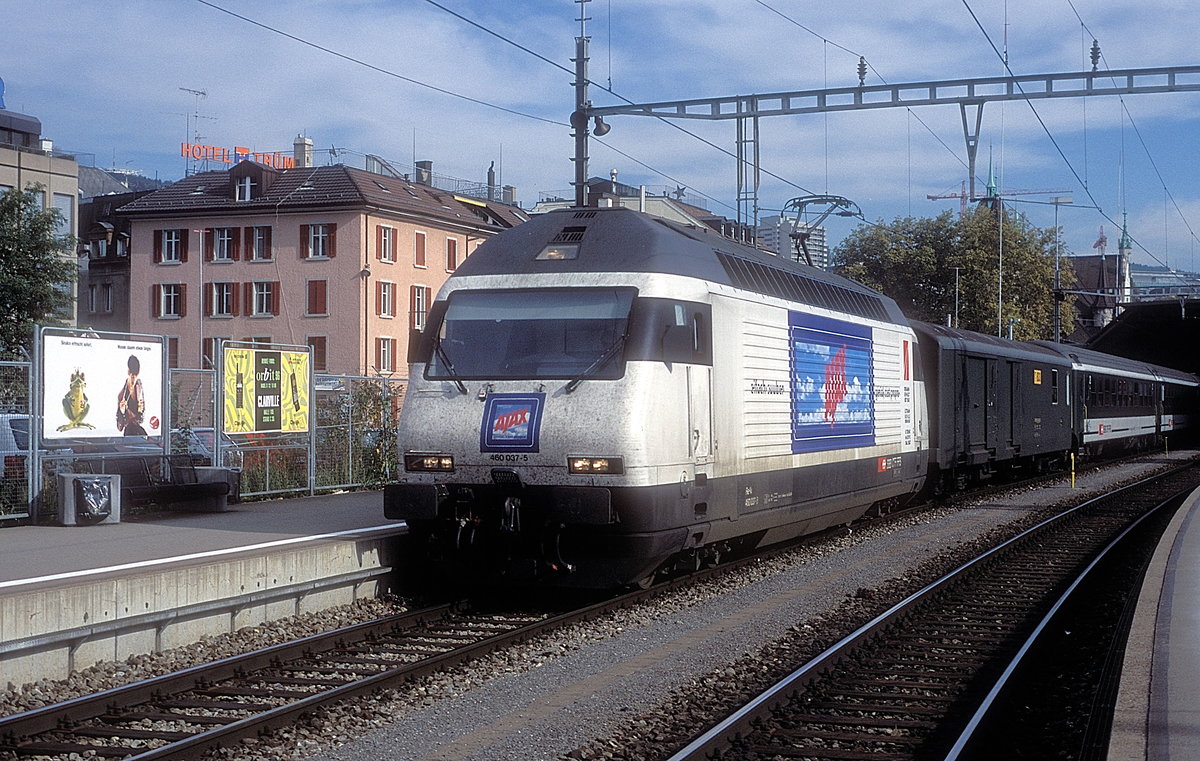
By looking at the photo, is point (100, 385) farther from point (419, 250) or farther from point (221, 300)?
point (221, 300)

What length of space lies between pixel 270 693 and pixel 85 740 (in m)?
1.26

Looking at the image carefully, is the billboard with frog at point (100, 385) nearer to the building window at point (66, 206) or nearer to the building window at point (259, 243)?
the building window at point (259, 243)

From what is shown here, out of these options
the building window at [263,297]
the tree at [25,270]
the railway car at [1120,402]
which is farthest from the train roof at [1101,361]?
the building window at [263,297]

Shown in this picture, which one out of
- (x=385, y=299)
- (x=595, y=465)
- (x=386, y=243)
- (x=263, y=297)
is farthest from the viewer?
(x=263, y=297)

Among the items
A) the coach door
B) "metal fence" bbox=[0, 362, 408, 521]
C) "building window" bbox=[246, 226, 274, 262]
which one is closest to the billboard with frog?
"metal fence" bbox=[0, 362, 408, 521]

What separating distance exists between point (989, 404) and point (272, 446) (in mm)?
13972

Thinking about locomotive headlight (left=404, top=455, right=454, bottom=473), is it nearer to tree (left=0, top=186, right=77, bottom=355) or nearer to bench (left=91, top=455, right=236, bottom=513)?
bench (left=91, top=455, right=236, bottom=513)

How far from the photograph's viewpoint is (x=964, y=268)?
223 ft

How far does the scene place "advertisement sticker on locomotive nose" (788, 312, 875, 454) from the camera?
1435 centimetres

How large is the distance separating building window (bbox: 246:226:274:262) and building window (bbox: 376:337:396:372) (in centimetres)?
631

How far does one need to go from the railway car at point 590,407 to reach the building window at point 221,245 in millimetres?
49341

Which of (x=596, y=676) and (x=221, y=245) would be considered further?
(x=221, y=245)

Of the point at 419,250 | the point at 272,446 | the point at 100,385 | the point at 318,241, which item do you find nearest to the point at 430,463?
the point at 100,385

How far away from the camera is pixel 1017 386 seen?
28.5 m
